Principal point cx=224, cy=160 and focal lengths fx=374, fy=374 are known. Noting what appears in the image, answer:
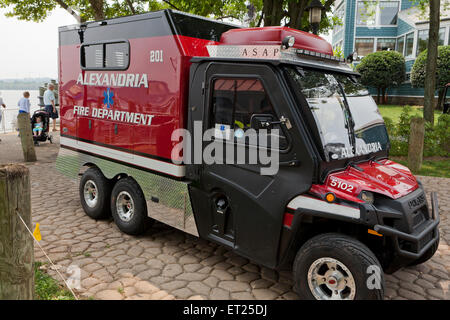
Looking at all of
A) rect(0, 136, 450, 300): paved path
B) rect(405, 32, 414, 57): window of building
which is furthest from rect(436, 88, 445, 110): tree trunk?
rect(0, 136, 450, 300): paved path

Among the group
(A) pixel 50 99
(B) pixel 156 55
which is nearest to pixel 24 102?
(A) pixel 50 99

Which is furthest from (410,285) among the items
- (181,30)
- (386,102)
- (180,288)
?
(386,102)

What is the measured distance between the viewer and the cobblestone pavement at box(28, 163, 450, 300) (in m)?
3.88

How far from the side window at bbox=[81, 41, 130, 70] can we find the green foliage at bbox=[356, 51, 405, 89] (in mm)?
26332

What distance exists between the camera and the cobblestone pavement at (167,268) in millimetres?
3885

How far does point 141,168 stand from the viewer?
4980 mm

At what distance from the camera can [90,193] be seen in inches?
237

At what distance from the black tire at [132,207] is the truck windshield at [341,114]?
8.74ft

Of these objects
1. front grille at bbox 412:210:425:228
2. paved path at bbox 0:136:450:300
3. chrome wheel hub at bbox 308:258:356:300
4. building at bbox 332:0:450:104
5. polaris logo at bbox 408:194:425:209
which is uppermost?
building at bbox 332:0:450:104

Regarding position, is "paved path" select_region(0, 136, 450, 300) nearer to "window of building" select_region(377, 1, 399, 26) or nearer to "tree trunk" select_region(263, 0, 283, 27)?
"tree trunk" select_region(263, 0, 283, 27)

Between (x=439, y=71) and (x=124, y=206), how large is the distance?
24583 millimetres

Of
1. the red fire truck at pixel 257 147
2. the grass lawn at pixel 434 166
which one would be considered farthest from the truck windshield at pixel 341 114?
the grass lawn at pixel 434 166

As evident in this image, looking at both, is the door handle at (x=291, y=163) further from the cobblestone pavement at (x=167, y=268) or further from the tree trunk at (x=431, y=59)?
the tree trunk at (x=431, y=59)

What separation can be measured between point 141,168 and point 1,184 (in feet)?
7.96
